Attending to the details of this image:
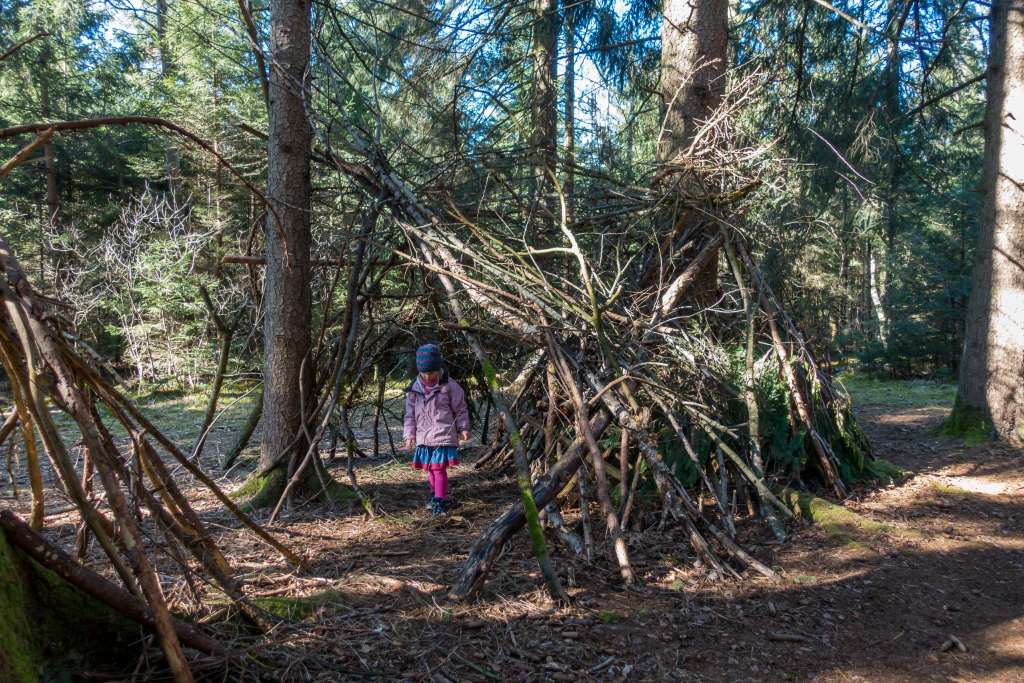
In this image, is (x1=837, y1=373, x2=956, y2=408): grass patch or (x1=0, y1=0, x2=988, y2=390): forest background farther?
(x1=837, y1=373, x2=956, y2=408): grass patch

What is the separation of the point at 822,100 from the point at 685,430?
706cm

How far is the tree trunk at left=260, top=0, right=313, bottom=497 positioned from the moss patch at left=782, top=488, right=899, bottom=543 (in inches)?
147

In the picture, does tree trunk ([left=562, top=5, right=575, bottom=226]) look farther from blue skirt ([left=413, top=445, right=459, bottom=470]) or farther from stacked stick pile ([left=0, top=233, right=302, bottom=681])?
stacked stick pile ([left=0, top=233, right=302, bottom=681])

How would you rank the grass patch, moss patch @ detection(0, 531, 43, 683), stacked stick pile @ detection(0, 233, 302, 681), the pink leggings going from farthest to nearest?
the grass patch → the pink leggings → moss patch @ detection(0, 531, 43, 683) → stacked stick pile @ detection(0, 233, 302, 681)

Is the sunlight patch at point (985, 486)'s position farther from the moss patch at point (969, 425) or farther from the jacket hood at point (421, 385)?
the jacket hood at point (421, 385)

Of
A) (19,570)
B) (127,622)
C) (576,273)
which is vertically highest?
(576,273)

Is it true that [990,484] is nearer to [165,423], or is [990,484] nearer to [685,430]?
[685,430]

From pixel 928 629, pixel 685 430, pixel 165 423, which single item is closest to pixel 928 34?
pixel 685 430

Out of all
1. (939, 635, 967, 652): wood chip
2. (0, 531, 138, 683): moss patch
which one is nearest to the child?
(0, 531, 138, 683): moss patch

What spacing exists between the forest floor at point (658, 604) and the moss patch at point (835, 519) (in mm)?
15

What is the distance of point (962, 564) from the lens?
4164mm

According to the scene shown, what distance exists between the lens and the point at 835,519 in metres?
4.67

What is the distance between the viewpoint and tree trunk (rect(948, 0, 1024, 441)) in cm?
684

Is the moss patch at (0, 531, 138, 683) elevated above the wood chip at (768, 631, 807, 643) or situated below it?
above
